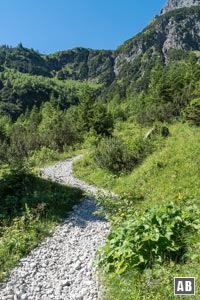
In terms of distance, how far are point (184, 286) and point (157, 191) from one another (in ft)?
24.7

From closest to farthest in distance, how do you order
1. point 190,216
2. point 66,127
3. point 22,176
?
point 190,216 → point 22,176 → point 66,127

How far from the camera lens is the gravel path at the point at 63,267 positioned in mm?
6555

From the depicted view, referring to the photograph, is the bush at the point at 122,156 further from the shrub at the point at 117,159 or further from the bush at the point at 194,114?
the bush at the point at 194,114

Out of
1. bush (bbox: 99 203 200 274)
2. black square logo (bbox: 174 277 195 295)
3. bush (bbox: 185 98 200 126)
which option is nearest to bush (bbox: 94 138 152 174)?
bush (bbox: 185 98 200 126)

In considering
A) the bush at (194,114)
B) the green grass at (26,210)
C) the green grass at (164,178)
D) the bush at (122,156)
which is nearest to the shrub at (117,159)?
the bush at (122,156)

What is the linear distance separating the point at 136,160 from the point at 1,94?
476ft

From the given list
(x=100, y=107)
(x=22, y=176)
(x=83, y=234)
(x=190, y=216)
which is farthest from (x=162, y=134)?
(x=100, y=107)

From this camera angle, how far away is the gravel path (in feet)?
21.5

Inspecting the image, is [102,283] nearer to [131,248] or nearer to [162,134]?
[131,248]

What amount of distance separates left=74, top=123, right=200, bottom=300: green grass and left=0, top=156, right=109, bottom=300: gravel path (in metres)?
0.66

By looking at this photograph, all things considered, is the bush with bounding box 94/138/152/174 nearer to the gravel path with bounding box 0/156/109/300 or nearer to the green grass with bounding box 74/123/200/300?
the green grass with bounding box 74/123/200/300

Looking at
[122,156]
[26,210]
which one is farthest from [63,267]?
[122,156]

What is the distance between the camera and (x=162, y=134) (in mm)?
21438

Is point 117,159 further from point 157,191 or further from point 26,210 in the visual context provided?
point 26,210
